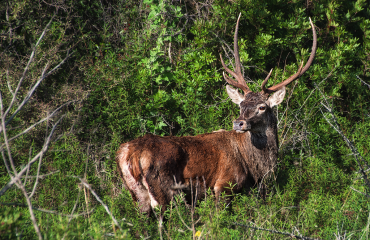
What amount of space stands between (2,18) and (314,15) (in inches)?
231

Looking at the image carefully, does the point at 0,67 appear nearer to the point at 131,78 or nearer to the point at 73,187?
the point at 131,78

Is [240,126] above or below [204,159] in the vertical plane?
above

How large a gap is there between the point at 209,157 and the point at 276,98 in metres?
1.42

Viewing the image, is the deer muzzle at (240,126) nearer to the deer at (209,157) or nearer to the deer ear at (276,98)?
the deer at (209,157)

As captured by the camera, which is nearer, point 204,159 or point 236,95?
point 204,159

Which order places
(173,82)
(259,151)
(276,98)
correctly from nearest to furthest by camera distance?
(259,151) < (276,98) < (173,82)

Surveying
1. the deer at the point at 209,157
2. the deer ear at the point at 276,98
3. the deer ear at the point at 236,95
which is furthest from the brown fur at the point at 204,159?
the deer ear at the point at 236,95

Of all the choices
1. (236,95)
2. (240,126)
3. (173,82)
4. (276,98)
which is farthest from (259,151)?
(173,82)

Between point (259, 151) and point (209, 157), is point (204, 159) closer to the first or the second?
point (209, 157)

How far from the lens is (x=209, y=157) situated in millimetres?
4953

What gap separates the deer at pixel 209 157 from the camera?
4.47 m

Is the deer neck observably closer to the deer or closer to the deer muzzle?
the deer

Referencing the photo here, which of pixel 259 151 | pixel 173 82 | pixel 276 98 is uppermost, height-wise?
pixel 173 82

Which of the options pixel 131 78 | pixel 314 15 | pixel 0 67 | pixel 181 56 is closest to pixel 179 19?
pixel 181 56
